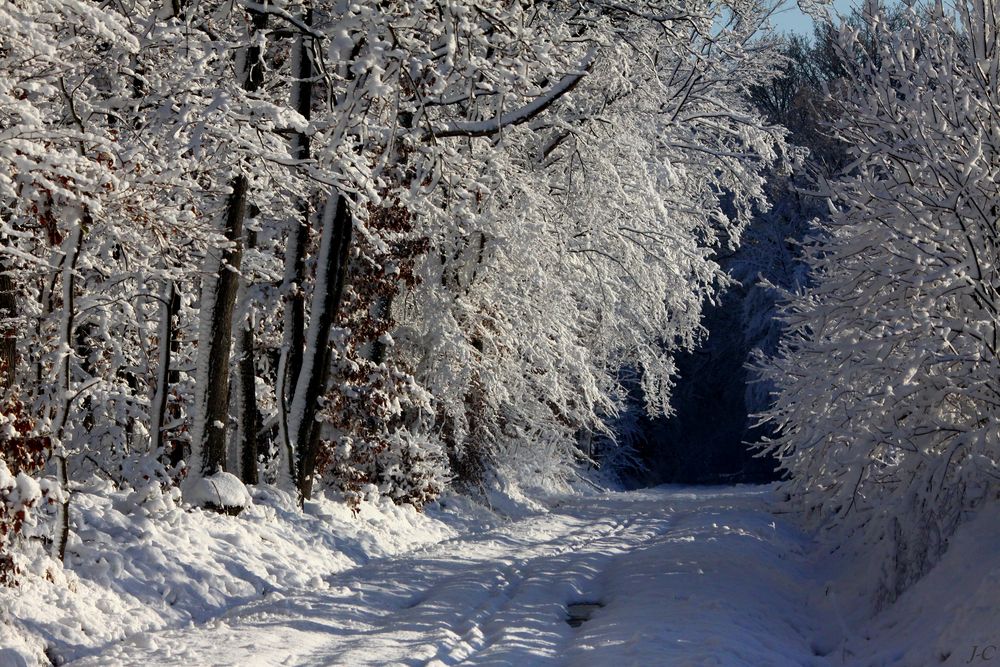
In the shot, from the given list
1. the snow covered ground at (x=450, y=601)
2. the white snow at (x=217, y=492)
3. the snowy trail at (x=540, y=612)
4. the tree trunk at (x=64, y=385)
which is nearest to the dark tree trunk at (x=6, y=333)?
the tree trunk at (x=64, y=385)

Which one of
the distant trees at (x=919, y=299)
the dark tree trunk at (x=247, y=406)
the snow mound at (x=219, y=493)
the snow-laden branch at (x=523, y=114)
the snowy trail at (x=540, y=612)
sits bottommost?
the snowy trail at (x=540, y=612)

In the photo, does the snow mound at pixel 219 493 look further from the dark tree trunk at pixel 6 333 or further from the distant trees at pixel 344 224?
the dark tree trunk at pixel 6 333

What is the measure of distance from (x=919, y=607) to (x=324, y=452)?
9453 millimetres

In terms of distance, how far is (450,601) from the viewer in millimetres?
10062

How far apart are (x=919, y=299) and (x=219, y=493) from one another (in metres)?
8.10

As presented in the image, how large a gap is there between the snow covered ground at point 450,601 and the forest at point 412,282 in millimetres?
77

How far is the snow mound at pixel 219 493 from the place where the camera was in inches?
480

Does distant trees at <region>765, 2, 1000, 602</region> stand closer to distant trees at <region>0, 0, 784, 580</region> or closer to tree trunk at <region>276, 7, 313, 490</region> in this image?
distant trees at <region>0, 0, 784, 580</region>

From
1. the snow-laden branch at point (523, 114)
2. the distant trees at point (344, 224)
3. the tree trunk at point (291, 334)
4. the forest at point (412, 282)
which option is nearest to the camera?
the forest at point (412, 282)

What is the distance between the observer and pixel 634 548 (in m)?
14.9

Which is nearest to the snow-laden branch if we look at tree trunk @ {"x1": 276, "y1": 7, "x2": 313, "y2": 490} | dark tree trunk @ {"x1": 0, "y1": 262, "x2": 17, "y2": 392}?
tree trunk @ {"x1": 276, "y1": 7, "x2": 313, "y2": 490}

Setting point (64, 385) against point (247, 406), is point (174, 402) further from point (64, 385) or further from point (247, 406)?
point (64, 385)

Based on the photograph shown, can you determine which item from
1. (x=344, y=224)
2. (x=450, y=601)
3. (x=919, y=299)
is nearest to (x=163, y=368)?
(x=344, y=224)

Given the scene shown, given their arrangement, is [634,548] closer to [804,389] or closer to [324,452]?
[804,389]
